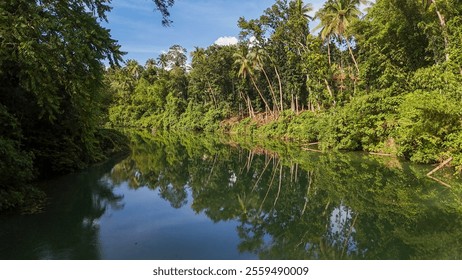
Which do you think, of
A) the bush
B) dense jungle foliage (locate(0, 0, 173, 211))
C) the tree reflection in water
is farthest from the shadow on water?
the bush

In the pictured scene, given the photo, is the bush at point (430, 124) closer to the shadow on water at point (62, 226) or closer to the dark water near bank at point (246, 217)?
the dark water near bank at point (246, 217)

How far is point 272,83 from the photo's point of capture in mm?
51469

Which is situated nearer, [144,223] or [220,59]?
[144,223]

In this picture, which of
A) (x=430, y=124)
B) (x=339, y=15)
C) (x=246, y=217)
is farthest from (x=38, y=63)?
(x=339, y=15)

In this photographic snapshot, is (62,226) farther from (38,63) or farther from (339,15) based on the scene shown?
(339,15)

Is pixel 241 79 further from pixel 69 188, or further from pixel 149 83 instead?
pixel 69 188

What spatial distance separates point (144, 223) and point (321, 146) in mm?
20974

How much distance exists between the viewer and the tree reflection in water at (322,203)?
8.34m

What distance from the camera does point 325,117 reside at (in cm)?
3083

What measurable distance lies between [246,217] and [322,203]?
307 cm

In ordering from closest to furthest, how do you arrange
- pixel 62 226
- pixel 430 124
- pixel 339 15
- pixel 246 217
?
1. pixel 62 226
2. pixel 246 217
3. pixel 430 124
4. pixel 339 15

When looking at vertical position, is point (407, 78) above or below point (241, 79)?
below

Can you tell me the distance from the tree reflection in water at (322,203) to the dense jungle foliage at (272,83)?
271 centimetres

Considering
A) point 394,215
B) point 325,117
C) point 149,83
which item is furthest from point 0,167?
point 149,83
